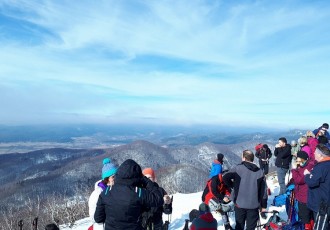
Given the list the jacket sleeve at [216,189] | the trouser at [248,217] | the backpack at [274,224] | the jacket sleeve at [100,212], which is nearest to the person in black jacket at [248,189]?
the trouser at [248,217]

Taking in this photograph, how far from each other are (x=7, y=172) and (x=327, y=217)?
15301 centimetres

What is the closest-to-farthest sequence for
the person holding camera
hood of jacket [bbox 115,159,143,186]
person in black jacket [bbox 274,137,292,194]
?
hood of jacket [bbox 115,159,143,186], the person holding camera, person in black jacket [bbox 274,137,292,194]

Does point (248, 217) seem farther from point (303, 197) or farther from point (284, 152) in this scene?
point (284, 152)

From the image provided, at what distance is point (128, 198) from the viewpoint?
12.4 feet

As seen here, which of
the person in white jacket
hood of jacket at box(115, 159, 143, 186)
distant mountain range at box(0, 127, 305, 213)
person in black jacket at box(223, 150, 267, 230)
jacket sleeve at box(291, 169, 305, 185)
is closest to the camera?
hood of jacket at box(115, 159, 143, 186)

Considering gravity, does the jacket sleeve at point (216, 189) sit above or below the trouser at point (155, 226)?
above

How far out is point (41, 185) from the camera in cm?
9025

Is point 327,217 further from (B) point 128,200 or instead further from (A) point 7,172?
(A) point 7,172

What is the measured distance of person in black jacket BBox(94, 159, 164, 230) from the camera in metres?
3.78

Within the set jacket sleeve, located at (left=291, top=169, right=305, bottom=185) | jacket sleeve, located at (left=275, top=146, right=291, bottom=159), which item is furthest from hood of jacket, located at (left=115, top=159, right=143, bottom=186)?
jacket sleeve, located at (left=275, top=146, right=291, bottom=159)

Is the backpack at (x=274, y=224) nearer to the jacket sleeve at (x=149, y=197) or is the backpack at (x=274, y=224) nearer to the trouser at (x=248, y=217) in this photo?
the trouser at (x=248, y=217)

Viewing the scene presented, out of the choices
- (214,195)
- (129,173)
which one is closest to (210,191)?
(214,195)

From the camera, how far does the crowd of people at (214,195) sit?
12.5 feet

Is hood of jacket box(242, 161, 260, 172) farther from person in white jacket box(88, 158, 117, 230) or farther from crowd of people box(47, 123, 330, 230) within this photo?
person in white jacket box(88, 158, 117, 230)
